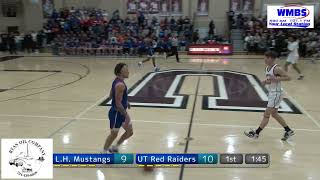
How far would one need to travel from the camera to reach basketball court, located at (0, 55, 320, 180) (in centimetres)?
568

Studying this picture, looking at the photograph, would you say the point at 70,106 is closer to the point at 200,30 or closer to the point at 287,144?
the point at 287,144

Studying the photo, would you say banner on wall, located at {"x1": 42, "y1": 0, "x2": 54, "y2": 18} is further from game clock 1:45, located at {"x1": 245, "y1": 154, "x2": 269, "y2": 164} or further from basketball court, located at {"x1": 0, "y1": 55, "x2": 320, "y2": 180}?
game clock 1:45, located at {"x1": 245, "y1": 154, "x2": 269, "y2": 164}

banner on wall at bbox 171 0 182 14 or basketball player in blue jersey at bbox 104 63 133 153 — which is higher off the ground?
banner on wall at bbox 171 0 182 14

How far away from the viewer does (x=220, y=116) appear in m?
8.66

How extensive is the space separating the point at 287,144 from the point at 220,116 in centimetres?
212

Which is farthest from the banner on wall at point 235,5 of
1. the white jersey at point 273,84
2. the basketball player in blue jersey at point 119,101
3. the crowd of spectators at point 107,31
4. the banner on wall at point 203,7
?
the basketball player in blue jersey at point 119,101

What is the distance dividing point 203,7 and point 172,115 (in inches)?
719

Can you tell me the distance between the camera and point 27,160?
4.76 meters

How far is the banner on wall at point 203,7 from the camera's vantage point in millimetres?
25781

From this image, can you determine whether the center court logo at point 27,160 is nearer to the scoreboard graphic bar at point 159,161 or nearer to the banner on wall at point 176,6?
the scoreboard graphic bar at point 159,161

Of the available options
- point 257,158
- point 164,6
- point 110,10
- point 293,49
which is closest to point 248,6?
point 164,6

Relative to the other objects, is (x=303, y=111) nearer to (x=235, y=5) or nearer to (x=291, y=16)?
(x=291, y=16)

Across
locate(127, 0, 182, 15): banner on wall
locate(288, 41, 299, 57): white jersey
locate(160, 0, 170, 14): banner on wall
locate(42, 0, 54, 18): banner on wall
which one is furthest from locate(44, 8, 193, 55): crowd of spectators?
locate(288, 41, 299, 57): white jersey

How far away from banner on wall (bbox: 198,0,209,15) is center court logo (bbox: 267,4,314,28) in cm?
392
